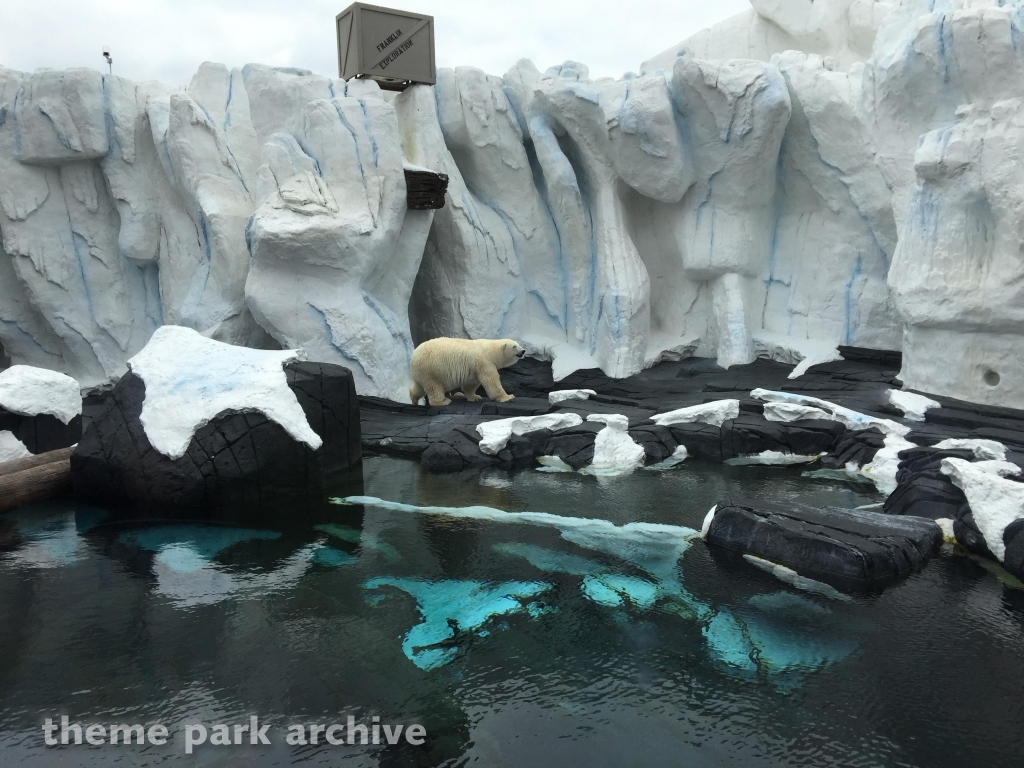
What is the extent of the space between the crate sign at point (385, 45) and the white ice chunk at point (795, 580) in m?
8.02

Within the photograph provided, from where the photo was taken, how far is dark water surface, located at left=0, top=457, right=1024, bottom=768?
2625mm

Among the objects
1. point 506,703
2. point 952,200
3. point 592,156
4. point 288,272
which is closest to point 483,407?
point 288,272

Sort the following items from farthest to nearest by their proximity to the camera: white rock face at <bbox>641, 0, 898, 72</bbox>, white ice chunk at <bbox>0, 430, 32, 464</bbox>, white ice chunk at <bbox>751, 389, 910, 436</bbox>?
white rock face at <bbox>641, 0, 898, 72</bbox> → white ice chunk at <bbox>751, 389, 910, 436</bbox> → white ice chunk at <bbox>0, 430, 32, 464</bbox>

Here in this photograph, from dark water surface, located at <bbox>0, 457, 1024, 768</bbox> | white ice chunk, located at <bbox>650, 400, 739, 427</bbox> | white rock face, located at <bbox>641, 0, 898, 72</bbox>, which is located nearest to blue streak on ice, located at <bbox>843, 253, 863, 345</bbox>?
white ice chunk, located at <bbox>650, 400, 739, 427</bbox>

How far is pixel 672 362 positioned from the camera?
33.1 ft

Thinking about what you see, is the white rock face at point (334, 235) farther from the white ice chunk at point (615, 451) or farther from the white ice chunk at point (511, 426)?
the white ice chunk at point (615, 451)

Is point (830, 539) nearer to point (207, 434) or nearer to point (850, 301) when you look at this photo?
Answer: point (207, 434)

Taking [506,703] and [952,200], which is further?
[952,200]

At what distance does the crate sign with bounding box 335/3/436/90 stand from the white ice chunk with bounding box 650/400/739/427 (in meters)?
5.79

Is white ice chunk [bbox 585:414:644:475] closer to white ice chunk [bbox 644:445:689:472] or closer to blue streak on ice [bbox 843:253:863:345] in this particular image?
white ice chunk [bbox 644:445:689:472]

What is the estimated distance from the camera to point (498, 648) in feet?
10.7

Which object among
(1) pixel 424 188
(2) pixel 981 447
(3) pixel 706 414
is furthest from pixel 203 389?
(2) pixel 981 447

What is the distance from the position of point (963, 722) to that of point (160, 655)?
117 inches

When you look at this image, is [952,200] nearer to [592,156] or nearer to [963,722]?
[592,156]
